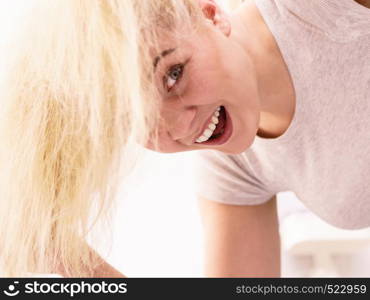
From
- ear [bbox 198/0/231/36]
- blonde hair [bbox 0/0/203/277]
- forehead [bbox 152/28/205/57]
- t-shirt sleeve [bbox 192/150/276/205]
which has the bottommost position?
blonde hair [bbox 0/0/203/277]

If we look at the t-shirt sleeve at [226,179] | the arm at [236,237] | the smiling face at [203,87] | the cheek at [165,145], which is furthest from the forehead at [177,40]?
the arm at [236,237]

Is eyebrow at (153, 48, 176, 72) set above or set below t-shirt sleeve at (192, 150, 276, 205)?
below

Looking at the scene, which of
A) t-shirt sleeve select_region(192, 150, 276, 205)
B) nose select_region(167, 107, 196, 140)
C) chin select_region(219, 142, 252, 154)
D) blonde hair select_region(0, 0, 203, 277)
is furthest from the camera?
Answer: t-shirt sleeve select_region(192, 150, 276, 205)

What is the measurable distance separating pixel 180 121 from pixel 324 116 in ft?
0.79

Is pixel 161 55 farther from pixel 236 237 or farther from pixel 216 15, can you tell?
pixel 236 237

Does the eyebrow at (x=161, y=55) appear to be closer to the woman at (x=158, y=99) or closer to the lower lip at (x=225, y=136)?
the woman at (x=158, y=99)

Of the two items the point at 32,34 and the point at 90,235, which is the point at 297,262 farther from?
the point at 32,34

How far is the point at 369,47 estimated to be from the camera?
0.85 meters

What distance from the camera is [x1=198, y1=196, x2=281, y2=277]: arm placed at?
1268mm

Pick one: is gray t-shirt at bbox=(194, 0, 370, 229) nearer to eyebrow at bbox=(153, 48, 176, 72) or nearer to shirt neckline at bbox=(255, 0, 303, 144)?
shirt neckline at bbox=(255, 0, 303, 144)

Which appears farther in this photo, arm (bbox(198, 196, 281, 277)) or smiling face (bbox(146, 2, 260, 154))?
arm (bbox(198, 196, 281, 277))

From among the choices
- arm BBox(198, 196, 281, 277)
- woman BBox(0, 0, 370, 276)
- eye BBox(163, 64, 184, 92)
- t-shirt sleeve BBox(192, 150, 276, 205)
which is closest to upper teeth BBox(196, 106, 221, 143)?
woman BBox(0, 0, 370, 276)

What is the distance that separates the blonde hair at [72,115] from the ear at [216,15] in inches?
2.2

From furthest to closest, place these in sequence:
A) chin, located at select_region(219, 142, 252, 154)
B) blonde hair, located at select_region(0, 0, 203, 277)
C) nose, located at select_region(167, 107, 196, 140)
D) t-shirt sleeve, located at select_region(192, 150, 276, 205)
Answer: t-shirt sleeve, located at select_region(192, 150, 276, 205), chin, located at select_region(219, 142, 252, 154), nose, located at select_region(167, 107, 196, 140), blonde hair, located at select_region(0, 0, 203, 277)
